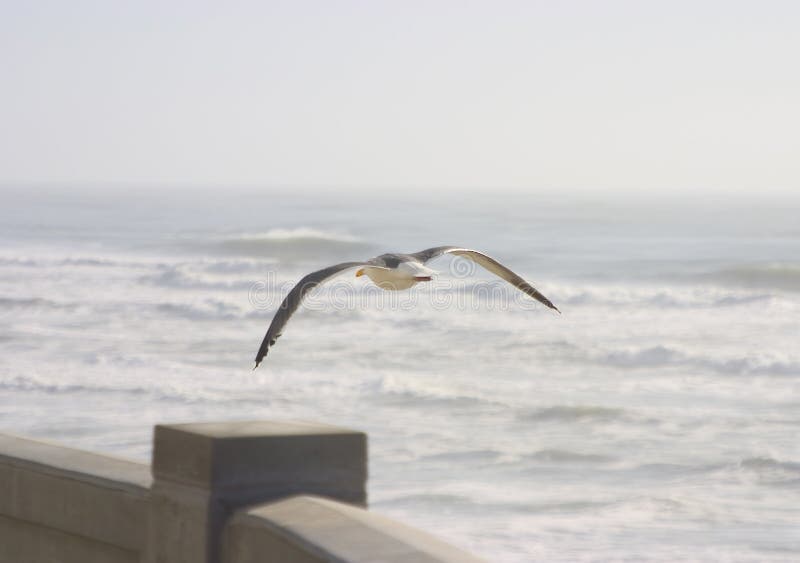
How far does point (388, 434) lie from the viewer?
14.3m

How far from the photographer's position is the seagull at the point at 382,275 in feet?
15.3

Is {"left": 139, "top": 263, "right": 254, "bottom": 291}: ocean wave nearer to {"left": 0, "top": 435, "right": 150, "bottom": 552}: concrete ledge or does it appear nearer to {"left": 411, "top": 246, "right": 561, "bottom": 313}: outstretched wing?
{"left": 411, "top": 246, "right": 561, "bottom": 313}: outstretched wing

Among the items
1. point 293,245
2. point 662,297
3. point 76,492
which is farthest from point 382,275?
point 293,245

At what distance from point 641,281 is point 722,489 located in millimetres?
26404

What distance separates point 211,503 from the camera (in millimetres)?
3025

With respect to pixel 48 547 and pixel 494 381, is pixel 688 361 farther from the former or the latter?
pixel 48 547

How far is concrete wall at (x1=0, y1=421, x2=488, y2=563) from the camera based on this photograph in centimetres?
265

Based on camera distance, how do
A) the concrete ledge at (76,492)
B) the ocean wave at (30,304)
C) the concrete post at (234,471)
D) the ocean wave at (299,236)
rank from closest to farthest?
the concrete post at (234,471) < the concrete ledge at (76,492) < the ocean wave at (30,304) < the ocean wave at (299,236)

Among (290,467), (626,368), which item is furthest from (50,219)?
(290,467)

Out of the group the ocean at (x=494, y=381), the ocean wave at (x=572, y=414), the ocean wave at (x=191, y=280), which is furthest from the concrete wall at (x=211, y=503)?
the ocean wave at (x=191, y=280)

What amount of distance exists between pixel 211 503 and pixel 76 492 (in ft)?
2.22

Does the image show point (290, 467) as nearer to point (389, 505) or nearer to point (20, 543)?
point (20, 543)

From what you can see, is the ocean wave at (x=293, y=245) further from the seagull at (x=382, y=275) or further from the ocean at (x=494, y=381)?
the seagull at (x=382, y=275)

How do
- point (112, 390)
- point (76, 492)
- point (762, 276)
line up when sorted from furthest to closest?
point (762, 276)
point (112, 390)
point (76, 492)
